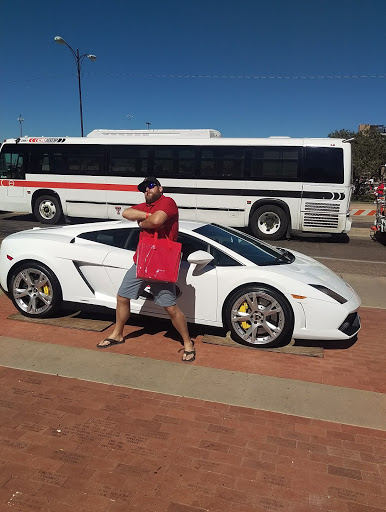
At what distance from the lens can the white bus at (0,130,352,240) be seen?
1123 centimetres

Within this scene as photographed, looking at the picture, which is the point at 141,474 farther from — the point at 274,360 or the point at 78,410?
the point at 274,360

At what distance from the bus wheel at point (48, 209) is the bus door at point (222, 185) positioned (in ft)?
15.3

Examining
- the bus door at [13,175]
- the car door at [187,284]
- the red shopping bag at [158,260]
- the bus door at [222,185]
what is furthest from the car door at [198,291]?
the bus door at [13,175]

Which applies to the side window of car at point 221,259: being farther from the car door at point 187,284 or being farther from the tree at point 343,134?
the tree at point 343,134

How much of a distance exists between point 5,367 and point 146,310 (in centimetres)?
145

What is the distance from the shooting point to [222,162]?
11.8 meters

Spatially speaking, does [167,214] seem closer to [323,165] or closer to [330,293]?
[330,293]

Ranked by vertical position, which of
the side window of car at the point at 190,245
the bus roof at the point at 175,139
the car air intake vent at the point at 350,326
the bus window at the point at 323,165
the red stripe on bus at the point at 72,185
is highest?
the bus roof at the point at 175,139

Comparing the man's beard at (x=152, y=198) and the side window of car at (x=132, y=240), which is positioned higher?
the man's beard at (x=152, y=198)

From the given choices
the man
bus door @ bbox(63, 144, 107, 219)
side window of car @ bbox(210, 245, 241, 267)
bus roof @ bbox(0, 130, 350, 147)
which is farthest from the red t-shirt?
bus door @ bbox(63, 144, 107, 219)

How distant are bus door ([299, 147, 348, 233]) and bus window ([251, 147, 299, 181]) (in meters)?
0.32

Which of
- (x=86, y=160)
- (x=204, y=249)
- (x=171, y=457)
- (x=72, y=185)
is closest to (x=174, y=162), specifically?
(x=86, y=160)

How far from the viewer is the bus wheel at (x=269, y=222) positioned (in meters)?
11.7

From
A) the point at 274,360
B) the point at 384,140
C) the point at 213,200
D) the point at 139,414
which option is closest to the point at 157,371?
the point at 139,414
